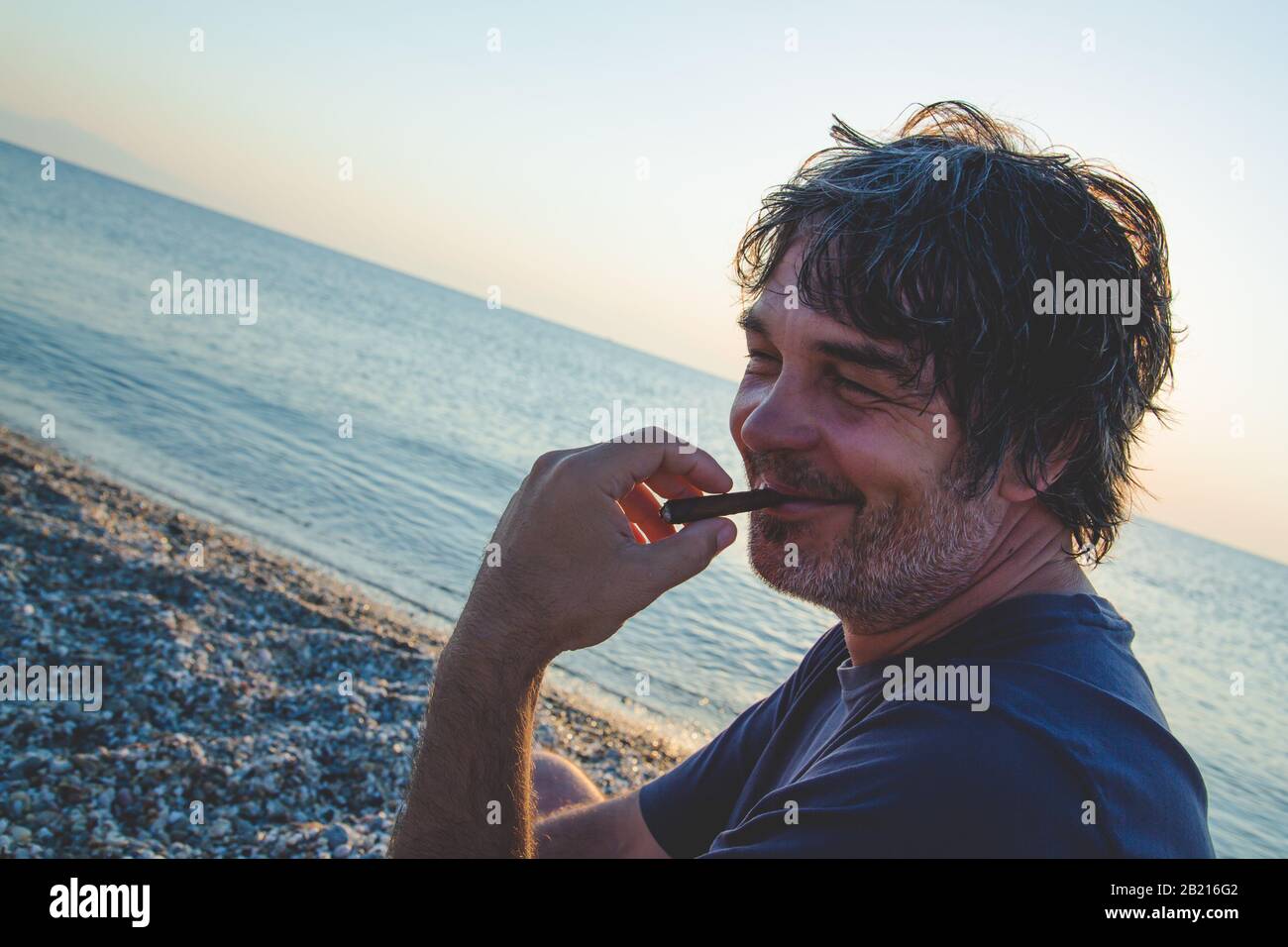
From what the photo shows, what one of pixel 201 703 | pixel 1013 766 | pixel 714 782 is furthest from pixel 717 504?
pixel 201 703

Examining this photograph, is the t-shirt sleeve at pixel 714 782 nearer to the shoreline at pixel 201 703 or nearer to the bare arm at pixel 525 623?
the bare arm at pixel 525 623

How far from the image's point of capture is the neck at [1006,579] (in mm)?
1878

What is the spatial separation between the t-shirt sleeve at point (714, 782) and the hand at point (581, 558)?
2.31 feet

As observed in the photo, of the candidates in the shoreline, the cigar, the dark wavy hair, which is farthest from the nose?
the shoreline

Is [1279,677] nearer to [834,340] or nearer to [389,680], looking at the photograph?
[389,680]

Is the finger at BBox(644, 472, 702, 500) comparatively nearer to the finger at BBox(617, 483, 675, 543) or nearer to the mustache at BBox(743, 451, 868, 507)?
the finger at BBox(617, 483, 675, 543)

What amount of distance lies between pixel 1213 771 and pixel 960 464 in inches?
556

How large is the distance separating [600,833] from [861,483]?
1404 millimetres

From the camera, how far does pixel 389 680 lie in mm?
7719

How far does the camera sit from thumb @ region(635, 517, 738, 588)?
6.17 ft

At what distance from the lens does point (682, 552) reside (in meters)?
1.89

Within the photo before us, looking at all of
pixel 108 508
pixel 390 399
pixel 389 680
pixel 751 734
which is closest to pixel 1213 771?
pixel 389 680

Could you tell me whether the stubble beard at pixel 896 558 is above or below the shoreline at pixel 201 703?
above

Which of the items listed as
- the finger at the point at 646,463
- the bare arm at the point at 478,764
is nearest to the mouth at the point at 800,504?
the finger at the point at 646,463
